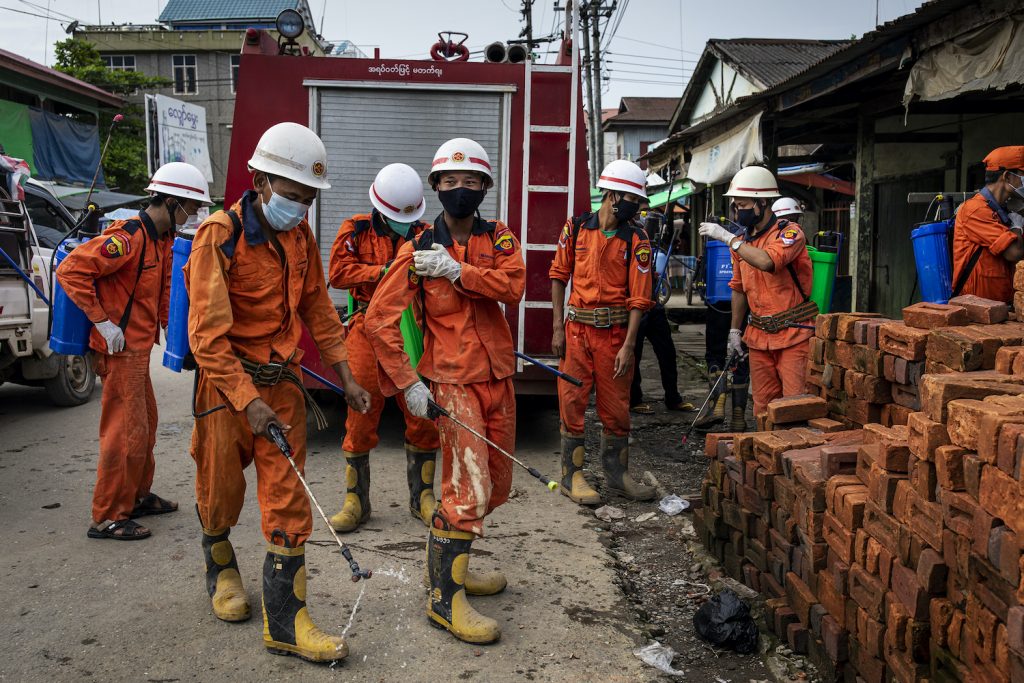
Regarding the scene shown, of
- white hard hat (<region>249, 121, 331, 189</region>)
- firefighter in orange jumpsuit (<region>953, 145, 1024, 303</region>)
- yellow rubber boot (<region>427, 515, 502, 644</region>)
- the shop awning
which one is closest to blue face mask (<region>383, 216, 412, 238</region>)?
white hard hat (<region>249, 121, 331, 189</region>)

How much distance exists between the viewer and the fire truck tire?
874 cm

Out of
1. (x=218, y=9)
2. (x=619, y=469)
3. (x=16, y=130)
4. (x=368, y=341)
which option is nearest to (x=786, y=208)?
(x=619, y=469)

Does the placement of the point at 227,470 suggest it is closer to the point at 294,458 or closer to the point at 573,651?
the point at 294,458

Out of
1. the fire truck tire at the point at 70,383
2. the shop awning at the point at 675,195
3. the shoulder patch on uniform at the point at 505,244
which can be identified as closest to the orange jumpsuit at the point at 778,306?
the shoulder patch on uniform at the point at 505,244

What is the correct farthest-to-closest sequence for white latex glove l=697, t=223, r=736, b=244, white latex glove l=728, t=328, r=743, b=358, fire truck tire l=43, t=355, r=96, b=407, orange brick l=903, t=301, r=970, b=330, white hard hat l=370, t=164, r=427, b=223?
fire truck tire l=43, t=355, r=96, b=407 → white latex glove l=728, t=328, r=743, b=358 → white latex glove l=697, t=223, r=736, b=244 → white hard hat l=370, t=164, r=427, b=223 → orange brick l=903, t=301, r=970, b=330

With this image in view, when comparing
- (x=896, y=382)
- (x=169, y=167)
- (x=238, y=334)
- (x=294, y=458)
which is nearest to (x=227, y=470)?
(x=294, y=458)

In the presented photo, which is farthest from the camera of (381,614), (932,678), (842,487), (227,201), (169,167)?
(227,201)

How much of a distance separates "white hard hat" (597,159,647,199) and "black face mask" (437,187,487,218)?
6.04 feet

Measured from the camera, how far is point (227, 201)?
261 inches

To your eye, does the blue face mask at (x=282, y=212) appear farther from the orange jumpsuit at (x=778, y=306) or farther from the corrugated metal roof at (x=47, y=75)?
the corrugated metal roof at (x=47, y=75)

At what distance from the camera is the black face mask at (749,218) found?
6.43 meters

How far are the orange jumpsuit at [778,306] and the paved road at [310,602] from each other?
1.73 m

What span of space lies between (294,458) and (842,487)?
88.4 inches

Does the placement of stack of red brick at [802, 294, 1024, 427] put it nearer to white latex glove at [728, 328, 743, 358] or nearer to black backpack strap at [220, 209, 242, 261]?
white latex glove at [728, 328, 743, 358]
